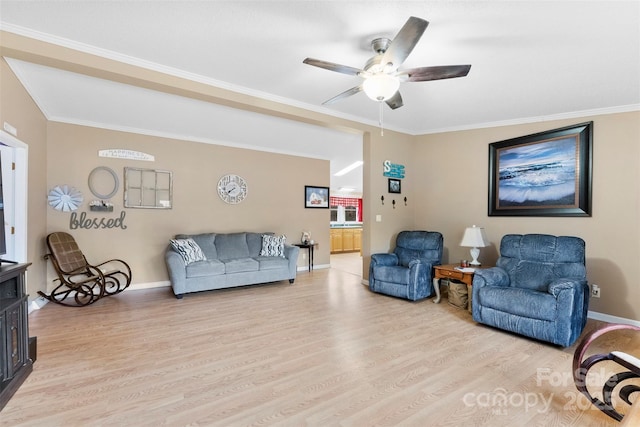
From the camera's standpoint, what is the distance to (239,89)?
3436mm

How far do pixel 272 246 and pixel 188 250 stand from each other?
4.64 ft

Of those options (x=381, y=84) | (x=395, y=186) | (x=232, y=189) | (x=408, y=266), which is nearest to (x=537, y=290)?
(x=408, y=266)

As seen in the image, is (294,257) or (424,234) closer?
(424,234)

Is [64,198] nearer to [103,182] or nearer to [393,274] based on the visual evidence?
[103,182]

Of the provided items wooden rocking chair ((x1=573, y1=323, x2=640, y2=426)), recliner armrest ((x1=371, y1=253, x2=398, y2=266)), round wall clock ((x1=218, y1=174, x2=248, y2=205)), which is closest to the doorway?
round wall clock ((x1=218, y1=174, x2=248, y2=205))

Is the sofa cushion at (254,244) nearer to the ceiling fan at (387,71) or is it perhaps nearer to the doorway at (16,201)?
the doorway at (16,201)

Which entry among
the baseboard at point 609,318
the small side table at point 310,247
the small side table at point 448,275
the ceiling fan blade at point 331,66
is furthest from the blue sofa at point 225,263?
the baseboard at point 609,318

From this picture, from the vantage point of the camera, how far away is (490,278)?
3.26m

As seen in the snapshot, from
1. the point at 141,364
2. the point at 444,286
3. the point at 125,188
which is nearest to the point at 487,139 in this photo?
the point at 444,286

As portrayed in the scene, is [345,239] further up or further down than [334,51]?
further down

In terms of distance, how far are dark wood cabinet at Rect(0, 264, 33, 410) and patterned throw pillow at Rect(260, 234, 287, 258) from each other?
3313mm

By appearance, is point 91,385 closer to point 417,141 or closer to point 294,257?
point 294,257

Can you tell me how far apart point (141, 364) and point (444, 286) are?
4181 mm

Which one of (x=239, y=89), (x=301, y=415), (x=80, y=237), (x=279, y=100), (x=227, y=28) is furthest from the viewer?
(x=80, y=237)
